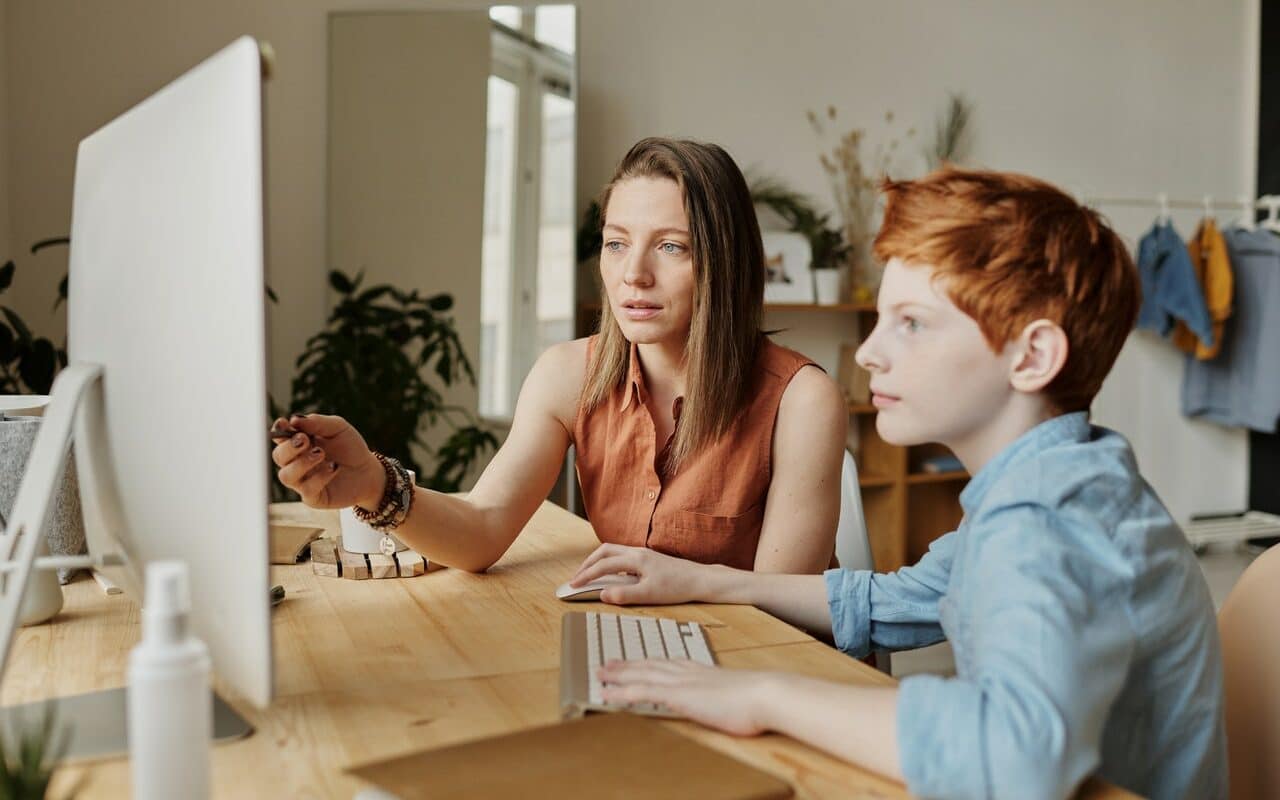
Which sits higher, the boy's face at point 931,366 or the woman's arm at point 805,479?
→ the boy's face at point 931,366

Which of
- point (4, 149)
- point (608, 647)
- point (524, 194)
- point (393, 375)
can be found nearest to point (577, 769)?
point (608, 647)

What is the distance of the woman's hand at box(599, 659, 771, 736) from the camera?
912mm

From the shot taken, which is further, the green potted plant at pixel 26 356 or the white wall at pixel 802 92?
the white wall at pixel 802 92

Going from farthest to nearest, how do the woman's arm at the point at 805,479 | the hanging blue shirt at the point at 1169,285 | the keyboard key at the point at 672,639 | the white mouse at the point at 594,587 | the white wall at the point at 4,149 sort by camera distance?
the hanging blue shirt at the point at 1169,285 → the white wall at the point at 4,149 → the woman's arm at the point at 805,479 → the white mouse at the point at 594,587 → the keyboard key at the point at 672,639

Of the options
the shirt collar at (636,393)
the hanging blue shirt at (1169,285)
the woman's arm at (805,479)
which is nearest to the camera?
the woman's arm at (805,479)

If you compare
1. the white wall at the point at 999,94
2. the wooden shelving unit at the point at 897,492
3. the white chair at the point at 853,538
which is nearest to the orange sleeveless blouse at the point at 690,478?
the white chair at the point at 853,538

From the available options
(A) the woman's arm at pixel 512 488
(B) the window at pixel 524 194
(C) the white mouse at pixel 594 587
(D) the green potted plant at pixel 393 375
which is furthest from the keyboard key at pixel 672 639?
(B) the window at pixel 524 194

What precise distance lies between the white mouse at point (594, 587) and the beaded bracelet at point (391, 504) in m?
0.23

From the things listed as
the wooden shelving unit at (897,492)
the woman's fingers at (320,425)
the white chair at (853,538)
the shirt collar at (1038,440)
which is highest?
the shirt collar at (1038,440)

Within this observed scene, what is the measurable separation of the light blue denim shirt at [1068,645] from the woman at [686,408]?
577 mm

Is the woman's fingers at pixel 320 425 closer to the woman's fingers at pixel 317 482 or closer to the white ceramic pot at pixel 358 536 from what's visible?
the woman's fingers at pixel 317 482

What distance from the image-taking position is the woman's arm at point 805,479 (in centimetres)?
158

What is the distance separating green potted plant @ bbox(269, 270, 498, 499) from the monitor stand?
95.1 inches

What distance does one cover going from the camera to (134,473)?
0.92m
